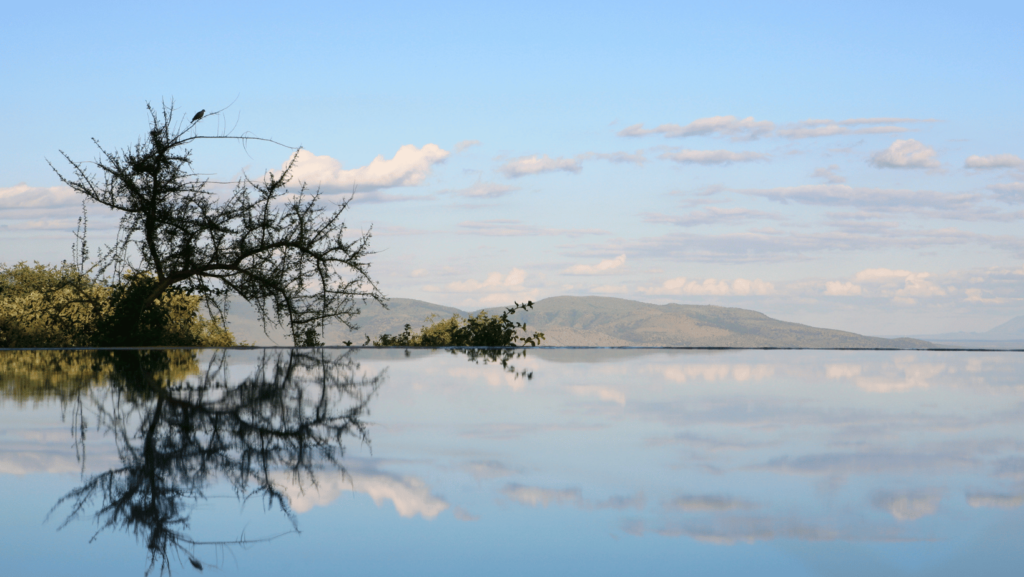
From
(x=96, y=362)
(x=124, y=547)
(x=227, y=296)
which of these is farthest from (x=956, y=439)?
(x=227, y=296)

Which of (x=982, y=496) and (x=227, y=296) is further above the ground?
(x=227, y=296)

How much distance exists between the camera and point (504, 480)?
3129 millimetres

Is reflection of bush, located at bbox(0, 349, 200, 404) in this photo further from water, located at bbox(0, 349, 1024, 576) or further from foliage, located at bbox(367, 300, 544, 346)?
foliage, located at bbox(367, 300, 544, 346)

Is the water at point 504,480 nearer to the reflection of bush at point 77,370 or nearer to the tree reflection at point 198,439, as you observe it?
the tree reflection at point 198,439

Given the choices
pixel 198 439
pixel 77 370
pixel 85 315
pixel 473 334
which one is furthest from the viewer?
pixel 473 334

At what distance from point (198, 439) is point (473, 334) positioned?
10546 millimetres

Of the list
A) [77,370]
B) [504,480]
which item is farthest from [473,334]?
[504,480]

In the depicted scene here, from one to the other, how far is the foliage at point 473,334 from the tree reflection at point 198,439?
663cm

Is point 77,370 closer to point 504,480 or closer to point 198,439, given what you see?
point 198,439

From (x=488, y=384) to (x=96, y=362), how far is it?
4657 mm

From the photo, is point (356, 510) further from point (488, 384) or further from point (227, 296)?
point (227, 296)

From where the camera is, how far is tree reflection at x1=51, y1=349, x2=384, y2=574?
2650mm

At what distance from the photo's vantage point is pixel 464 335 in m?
14.6

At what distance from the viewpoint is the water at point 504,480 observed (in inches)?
89.7
